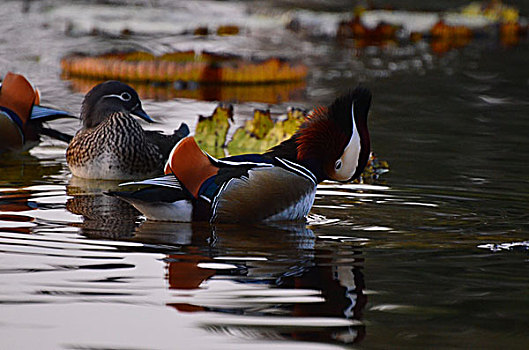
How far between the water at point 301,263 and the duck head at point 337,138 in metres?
0.35

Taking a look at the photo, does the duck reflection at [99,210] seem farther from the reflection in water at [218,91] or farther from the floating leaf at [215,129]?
the reflection in water at [218,91]

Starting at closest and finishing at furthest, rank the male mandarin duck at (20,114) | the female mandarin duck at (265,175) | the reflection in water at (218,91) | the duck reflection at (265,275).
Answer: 1. the duck reflection at (265,275)
2. the female mandarin duck at (265,175)
3. the male mandarin duck at (20,114)
4. the reflection in water at (218,91)

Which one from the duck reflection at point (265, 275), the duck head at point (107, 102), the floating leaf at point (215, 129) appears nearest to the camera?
the duck reflection at point (265, 275)

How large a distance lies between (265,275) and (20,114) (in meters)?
4.54

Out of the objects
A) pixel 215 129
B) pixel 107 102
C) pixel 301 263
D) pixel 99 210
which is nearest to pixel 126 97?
pixel 107 102

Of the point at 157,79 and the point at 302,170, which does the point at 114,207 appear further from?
the point at 157,79

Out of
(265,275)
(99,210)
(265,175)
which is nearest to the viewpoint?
(265,275)

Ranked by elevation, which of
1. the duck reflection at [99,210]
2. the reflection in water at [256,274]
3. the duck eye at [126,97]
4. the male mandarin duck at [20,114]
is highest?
the duck eye at [126,97]

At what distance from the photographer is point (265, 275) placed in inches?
198

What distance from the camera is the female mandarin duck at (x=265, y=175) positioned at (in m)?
5.95

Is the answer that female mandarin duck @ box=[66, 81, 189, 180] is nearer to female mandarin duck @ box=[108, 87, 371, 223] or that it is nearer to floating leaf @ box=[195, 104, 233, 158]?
floating leaf @ box=[195, 104, 233, 158]

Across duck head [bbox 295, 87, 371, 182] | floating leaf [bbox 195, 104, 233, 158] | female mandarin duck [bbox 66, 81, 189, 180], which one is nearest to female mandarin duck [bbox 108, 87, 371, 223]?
duck head [bbox 295, 87, 371, 182]

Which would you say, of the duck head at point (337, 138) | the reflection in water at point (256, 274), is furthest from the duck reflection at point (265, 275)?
the duck head at point (337, 138)

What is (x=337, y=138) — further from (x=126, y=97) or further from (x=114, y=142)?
(x=126, y=97)
